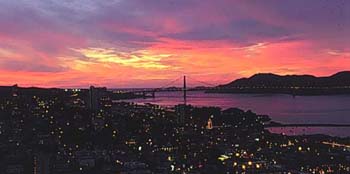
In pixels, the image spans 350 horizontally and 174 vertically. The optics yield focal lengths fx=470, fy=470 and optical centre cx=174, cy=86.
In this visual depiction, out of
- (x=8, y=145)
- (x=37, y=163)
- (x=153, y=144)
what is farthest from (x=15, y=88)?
(x=37, y=163)

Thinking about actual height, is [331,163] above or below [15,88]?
below

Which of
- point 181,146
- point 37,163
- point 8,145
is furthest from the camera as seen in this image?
point 181,146

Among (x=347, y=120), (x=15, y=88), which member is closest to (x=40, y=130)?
(x=15, y=88)

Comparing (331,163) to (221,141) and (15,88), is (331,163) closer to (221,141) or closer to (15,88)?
(221,141)

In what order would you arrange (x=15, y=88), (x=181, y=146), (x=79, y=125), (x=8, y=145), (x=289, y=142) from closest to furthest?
(x=8, y=145), (x=181, y=146), (x=289, y=142), (x=79, y=125), (x=15, y=88)

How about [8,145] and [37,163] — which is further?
[8,145]

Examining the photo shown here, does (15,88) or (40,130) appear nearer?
(40,130)

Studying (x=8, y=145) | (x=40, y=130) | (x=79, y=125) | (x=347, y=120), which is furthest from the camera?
(x=347, y=120)

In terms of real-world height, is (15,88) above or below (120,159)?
above

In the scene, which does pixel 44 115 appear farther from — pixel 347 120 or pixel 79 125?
pixel 347 120
